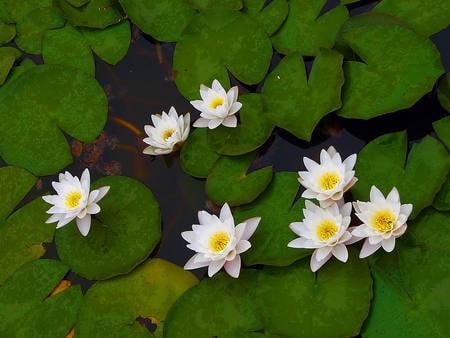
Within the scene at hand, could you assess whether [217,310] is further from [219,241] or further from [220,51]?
[220,51]

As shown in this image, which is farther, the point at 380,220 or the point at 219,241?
the point at 219,241

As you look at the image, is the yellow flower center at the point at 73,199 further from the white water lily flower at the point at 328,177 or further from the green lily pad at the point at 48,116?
the white water lily flower at the point at 328,177

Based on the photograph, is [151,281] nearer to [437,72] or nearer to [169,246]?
[169,246]

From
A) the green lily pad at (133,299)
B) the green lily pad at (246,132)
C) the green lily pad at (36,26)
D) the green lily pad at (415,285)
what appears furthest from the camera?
the green lily pad at (36,26)

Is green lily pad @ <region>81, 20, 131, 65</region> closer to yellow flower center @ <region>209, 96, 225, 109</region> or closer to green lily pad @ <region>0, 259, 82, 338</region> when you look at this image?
yellow flower center @ <region>209, 96, 225, 109</region>

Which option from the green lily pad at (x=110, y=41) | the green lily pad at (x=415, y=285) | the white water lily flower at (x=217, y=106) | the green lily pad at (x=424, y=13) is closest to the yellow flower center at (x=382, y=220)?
the green lily pad at (x=415, y=285)

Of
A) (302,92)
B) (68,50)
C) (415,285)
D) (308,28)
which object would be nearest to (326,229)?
(415,285)

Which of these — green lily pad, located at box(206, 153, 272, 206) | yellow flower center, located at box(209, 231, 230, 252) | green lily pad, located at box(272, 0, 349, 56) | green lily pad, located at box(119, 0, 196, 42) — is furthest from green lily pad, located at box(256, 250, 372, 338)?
green lily pad, located at box(119, 0, 196, 42)

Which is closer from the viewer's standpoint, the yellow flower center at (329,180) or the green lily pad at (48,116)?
the yellow flower center at (329,180)
